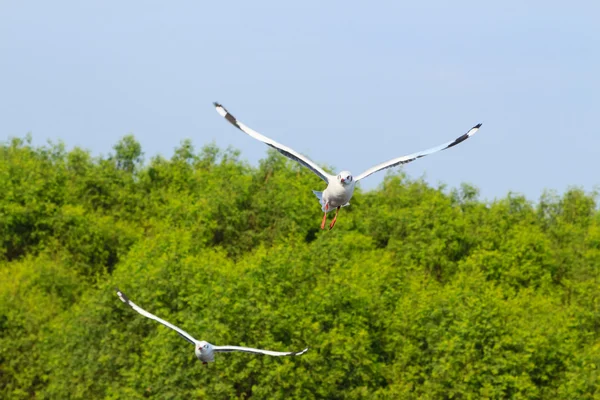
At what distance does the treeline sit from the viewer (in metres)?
77.6

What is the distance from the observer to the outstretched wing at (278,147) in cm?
3025

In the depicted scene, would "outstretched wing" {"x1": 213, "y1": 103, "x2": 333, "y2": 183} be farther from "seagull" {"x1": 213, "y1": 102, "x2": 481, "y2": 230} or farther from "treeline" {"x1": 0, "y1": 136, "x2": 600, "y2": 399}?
"treeline" {"x1": 0, "y1": 136, "x2": 600, "y2": 399}

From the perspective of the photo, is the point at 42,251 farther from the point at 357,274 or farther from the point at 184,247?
the point at 357,274

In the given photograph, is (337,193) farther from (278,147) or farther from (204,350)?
(204,350)

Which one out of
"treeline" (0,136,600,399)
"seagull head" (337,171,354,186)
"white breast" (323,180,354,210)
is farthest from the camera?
"treeline" (0,136,600,399)

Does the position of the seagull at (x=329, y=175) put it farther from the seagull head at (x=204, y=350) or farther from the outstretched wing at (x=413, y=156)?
the seagull head at (x=204, y=350)

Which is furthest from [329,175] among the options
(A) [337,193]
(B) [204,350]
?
(B) [204,350]

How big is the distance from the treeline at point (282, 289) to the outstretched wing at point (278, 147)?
42914mm

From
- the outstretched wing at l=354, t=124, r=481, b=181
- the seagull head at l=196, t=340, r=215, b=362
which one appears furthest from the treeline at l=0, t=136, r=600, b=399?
the outstretched wing at l=354, t=124, r=481, b=181

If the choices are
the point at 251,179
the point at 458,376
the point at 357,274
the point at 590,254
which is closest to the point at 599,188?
the point at 590,254

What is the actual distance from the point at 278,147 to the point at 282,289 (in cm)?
5281

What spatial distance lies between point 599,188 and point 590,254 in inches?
981

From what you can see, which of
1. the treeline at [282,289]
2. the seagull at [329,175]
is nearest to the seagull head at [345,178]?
the seagull at [329,175]

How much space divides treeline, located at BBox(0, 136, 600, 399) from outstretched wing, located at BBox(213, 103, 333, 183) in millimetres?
42914
